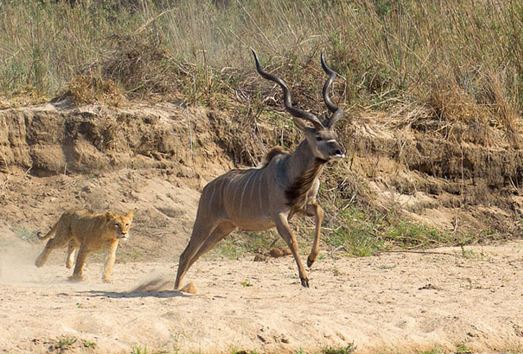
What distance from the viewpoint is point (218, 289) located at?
9531 mm

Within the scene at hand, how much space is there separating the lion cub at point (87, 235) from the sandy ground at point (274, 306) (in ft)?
0.52

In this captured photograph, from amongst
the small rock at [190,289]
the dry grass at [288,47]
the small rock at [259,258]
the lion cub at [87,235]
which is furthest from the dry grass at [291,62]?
the small rock at [190,289]

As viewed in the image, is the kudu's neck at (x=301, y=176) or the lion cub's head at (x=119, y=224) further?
the lion cub's head at (x=119, y=224)

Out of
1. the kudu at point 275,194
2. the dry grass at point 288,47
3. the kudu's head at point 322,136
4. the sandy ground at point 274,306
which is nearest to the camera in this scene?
the sandy ground at point 274,306

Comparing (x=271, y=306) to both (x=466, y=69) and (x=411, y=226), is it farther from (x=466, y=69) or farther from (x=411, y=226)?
(x=466, y=69)

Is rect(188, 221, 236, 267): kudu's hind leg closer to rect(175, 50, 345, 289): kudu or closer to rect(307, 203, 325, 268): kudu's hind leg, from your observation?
rect(175, 50, 345, 289): kudu

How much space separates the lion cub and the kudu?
0.83 m

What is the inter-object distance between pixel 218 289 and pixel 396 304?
1.48m

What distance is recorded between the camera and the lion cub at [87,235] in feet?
33.3

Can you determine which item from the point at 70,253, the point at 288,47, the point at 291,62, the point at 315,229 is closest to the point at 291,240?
the point at 315,229

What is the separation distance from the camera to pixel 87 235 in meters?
10.3

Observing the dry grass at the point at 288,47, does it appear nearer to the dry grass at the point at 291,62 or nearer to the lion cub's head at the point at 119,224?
the dry grass at the point at 291,62

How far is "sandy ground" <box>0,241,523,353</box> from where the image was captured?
7.30m

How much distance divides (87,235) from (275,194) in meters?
1.88
